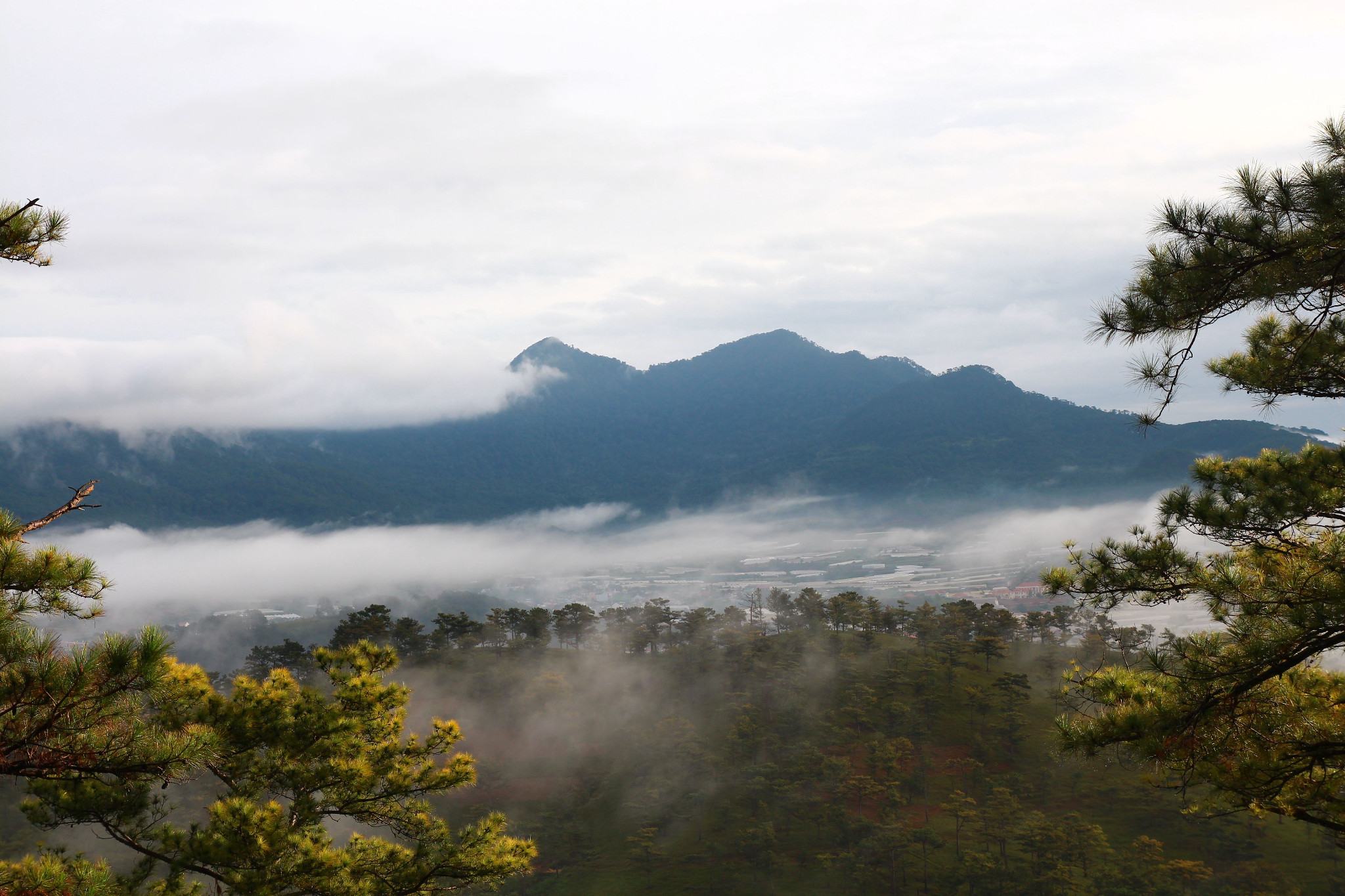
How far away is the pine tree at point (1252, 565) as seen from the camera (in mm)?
7176

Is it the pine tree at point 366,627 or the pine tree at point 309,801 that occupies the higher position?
the pine tree at point 309,801

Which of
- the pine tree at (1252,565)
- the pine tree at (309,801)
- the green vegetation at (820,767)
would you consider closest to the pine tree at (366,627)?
the green vegetation at (820,767)

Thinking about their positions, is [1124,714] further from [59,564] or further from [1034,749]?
[1034,749]

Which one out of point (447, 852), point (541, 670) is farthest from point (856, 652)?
point (447, 852)

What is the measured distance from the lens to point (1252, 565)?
862 cm

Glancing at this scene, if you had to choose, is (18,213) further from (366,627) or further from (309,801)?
(366,627)

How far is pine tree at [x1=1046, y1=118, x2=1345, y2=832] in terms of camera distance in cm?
718

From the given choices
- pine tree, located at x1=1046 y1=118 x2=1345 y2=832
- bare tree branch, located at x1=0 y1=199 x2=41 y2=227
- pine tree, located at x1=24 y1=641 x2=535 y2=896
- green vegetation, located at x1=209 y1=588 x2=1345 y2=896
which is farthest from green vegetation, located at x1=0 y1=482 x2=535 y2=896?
green vegetation, located at x1=209 y1=588 x2=1345 y2=896

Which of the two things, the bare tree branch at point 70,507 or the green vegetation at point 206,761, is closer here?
the green vegetation at point 206,761

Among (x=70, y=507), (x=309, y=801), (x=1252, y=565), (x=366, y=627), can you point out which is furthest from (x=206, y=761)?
(x=366, y=627)

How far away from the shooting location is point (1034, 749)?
2119 inches

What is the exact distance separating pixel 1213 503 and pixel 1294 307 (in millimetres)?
2306

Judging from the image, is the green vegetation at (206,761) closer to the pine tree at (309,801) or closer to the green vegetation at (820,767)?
the pine tree at (309,801)

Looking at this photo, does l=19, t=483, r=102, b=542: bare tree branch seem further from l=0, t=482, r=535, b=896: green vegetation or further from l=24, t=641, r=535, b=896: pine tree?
l=24, t=641, r=535, b=896: pine tree
